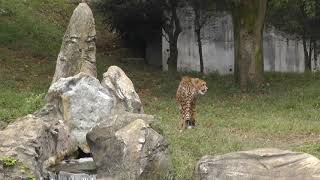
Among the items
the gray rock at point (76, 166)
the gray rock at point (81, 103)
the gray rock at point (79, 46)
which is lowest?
the gray rock at point (76, 166)

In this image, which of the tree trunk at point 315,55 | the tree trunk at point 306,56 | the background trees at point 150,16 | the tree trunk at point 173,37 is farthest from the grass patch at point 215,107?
the tree trunk at point 315,55

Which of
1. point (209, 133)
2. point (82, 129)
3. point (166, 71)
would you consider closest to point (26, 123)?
point (82, 129)

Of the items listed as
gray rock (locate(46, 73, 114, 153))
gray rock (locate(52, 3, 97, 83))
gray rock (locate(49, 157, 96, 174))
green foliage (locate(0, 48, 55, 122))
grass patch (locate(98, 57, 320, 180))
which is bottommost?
grass patch (locate(98, 57, 320, 180))

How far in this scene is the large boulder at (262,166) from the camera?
9.30m

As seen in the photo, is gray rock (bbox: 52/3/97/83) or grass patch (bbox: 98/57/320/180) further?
gray rock (bbox: 52/3/97/83)

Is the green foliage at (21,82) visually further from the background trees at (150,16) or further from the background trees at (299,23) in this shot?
the background trees at (299,23)

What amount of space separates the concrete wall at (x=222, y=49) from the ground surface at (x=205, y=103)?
1.70 metres

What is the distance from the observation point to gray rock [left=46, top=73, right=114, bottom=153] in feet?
41.2

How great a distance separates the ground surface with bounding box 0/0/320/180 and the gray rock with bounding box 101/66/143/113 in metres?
0.76

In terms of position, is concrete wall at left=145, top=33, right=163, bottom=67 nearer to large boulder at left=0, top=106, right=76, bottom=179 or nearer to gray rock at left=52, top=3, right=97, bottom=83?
gray rock at left=52, top=3, right=97, bottom=83

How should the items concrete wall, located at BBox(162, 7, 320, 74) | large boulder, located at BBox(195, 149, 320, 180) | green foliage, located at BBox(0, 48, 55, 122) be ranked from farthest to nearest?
concrete wall, located at BBox(162, 7, 320, 74), green foliage, located at BBox(0, 48, 55, 122), large boulder, located at BBox(195, 149, 320, 180)

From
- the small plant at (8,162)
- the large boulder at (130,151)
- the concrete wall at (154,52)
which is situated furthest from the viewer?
the concrete wall at (154,52)

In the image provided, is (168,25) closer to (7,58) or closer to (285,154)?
(7,58)

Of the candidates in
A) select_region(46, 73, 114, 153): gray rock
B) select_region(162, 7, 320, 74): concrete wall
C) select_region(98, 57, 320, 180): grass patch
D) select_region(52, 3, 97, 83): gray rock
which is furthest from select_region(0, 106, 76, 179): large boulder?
select_region(162, 7, 320, 74): concrete wall
